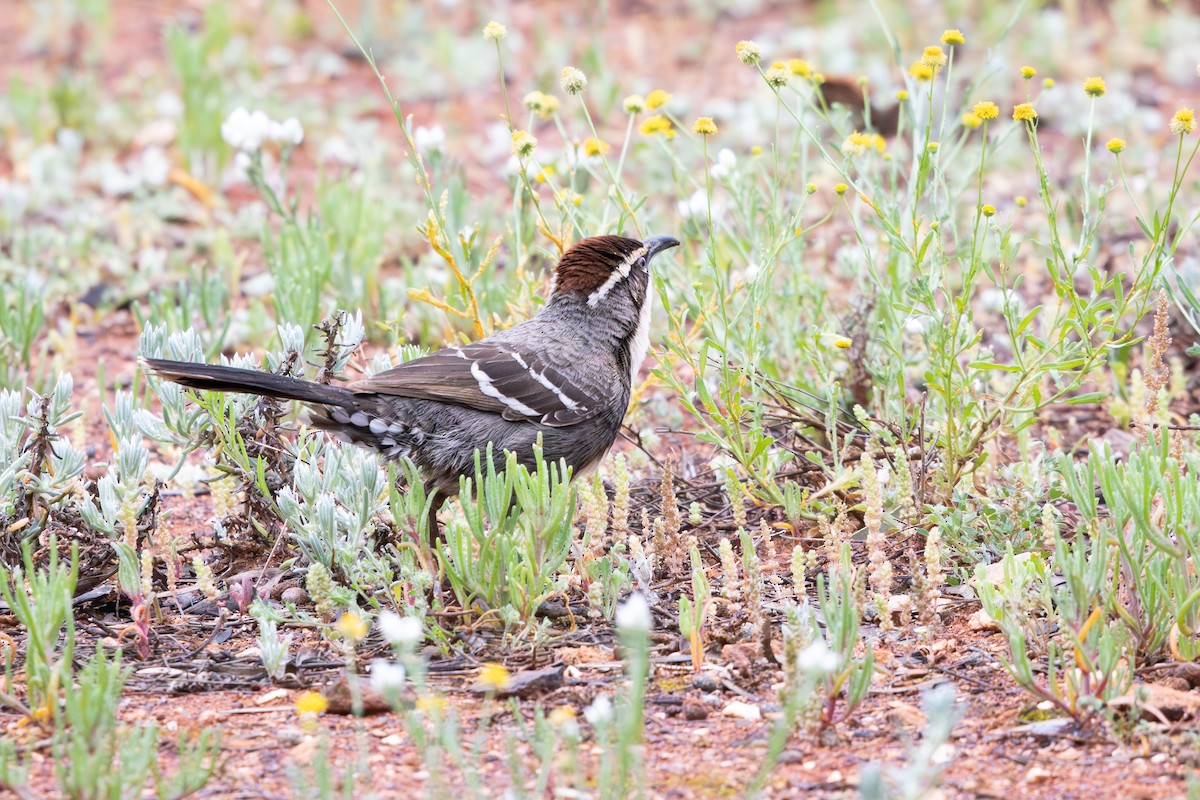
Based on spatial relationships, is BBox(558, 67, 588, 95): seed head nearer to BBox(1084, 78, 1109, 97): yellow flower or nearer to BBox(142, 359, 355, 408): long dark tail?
BBox(142, 359, 355, 408): long dark tail

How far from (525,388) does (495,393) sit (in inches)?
4.4

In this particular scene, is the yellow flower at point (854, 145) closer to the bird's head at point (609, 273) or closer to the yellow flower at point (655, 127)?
the yellow flower at point (655, 127)

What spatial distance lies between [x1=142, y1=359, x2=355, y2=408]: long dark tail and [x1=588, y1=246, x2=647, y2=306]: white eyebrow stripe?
4.25 ft

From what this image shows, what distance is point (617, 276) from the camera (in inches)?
→ 213

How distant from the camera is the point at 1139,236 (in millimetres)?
7539

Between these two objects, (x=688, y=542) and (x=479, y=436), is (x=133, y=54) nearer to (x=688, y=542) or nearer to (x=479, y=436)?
(x=479, y=436)

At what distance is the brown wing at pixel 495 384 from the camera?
489 cm

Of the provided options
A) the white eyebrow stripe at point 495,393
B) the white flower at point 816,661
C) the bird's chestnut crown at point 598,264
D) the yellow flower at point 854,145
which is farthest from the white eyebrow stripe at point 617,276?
the white flower at point 816,661

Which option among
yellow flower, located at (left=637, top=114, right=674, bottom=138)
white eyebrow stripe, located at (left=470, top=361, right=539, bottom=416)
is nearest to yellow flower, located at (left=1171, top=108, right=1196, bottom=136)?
yellow flower, located at (left=637, top=114, right=674, bottom=138)

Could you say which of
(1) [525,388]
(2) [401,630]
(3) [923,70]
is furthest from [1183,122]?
(2) [401,630]

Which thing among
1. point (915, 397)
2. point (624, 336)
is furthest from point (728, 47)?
point (624, 336)

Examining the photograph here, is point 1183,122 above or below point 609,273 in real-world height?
above

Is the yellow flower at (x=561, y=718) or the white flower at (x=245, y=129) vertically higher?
the white flower at (x=245, y=129)

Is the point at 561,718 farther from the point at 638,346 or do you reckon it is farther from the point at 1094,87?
the point at 1094,87
